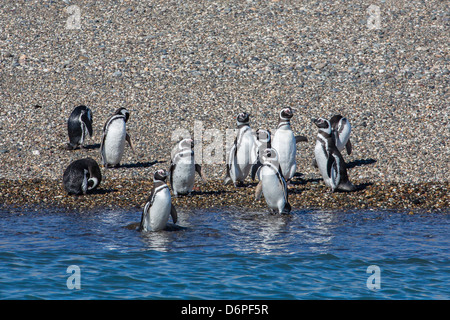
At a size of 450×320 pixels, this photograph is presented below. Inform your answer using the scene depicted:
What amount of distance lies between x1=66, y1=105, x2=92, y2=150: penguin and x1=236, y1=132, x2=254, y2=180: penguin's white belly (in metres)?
3.48

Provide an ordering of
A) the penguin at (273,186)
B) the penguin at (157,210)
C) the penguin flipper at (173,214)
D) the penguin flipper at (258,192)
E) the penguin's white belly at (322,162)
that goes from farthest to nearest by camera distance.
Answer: the penguin's white belly at (322,162), the penguin flipper at (258,192), the penguin at (273,186), the penguin flipper at (173,214), the penguin at (157,210)

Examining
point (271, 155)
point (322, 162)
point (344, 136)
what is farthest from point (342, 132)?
point (271, 155)

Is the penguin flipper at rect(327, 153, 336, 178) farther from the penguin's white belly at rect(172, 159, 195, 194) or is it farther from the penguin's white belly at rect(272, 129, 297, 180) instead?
the penguin's white belly at rect(172, 159, 195, 194)

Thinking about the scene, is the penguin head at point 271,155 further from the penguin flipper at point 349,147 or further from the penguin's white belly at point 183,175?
the penguin flipper at point 349,147

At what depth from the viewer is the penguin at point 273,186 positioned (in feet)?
33.9

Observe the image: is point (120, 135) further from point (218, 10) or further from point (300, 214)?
point (218, 10)

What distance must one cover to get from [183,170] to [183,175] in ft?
0.29

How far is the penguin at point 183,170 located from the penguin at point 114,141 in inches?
70.0

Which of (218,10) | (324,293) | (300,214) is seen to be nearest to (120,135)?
(300,214)

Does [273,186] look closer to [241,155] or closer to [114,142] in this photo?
[241,155]

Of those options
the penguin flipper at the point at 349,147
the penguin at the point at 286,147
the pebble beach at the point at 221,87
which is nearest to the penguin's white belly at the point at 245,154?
the pebble beach at the point at 221,87

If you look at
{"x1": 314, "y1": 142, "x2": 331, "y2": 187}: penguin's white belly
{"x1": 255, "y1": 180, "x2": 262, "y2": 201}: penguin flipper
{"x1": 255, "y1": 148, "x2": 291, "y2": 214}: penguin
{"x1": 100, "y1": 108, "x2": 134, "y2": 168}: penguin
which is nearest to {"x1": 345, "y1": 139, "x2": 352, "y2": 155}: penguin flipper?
{"x1": 314, "y1": 142, "x2": 331, "y2": 187}: penguin's white belly

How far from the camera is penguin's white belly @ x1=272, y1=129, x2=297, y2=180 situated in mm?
11891
